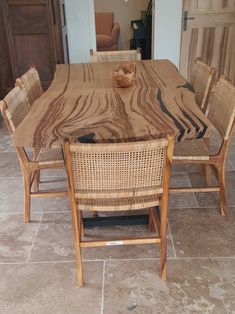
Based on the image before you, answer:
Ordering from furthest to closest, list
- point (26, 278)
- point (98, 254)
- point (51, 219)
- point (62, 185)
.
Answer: point (62, 185) → point (51, 219) → point (98, 254) → point (26, 278)

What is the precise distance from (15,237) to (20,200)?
0.39 m

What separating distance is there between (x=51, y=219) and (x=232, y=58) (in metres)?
3.03

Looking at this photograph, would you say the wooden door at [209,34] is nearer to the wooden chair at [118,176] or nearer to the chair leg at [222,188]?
the chair leg at [222,188]

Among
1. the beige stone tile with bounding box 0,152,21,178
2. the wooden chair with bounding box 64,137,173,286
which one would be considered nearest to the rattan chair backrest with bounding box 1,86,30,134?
the wooden chair with bounding box 64,137,173,286

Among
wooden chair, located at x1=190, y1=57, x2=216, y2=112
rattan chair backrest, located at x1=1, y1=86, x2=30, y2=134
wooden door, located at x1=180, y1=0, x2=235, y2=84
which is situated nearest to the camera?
rattan chair backrest, located at x1=1, y1=86, x2=30, y2=134

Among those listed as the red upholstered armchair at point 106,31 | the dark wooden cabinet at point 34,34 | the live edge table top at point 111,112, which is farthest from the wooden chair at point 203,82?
the red upholstered armchair at point 106,31

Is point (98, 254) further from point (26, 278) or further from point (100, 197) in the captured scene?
point (100, 197)

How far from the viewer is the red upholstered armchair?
235 inches

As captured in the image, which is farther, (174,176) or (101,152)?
(174,176)

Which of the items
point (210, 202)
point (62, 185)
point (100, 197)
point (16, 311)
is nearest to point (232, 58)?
point (210, 202)

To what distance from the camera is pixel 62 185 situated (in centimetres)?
243

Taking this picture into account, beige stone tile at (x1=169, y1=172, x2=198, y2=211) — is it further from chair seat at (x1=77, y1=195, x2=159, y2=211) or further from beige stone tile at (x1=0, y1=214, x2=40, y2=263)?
beige stone tile at (x1=0, y1=214, x2=40, y2=263)

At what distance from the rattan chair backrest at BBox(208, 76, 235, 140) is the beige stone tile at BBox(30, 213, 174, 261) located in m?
0.72

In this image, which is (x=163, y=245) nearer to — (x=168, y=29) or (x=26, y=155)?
(x=26, y=155)
